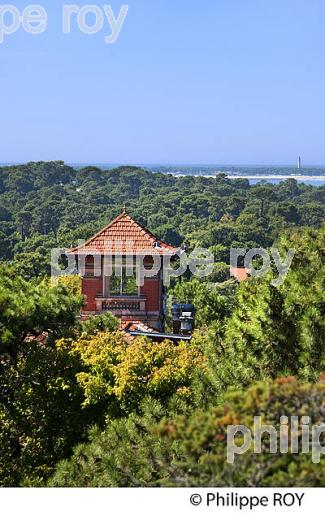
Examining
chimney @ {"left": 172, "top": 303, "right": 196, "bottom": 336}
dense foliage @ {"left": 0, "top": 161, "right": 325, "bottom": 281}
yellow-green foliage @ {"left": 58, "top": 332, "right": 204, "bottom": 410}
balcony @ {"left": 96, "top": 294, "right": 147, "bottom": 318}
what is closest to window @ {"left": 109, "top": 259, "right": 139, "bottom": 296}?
balcony @ {"left": 96, "top": 294, "right": 147, "bottom": 318}

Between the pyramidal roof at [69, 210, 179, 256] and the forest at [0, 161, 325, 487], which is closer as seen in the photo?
the forest at [0, 161, 325, 487]

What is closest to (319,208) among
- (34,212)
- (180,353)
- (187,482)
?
(34,212)

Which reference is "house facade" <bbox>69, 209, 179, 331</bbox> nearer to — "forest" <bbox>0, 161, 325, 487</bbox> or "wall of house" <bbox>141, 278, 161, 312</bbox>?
"wall of house" <bbox>141, 278, 161, 312</bbox>

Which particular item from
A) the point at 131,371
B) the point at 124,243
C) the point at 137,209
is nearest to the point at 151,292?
the point at 124,243

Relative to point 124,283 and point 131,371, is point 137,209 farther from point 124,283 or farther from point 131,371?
point 131,371

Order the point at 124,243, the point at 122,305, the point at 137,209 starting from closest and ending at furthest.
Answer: the point at 122,305 < the point at 124,243 < the point at 137,209

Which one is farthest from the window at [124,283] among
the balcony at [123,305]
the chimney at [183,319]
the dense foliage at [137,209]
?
the dense foliage at [137,209]
